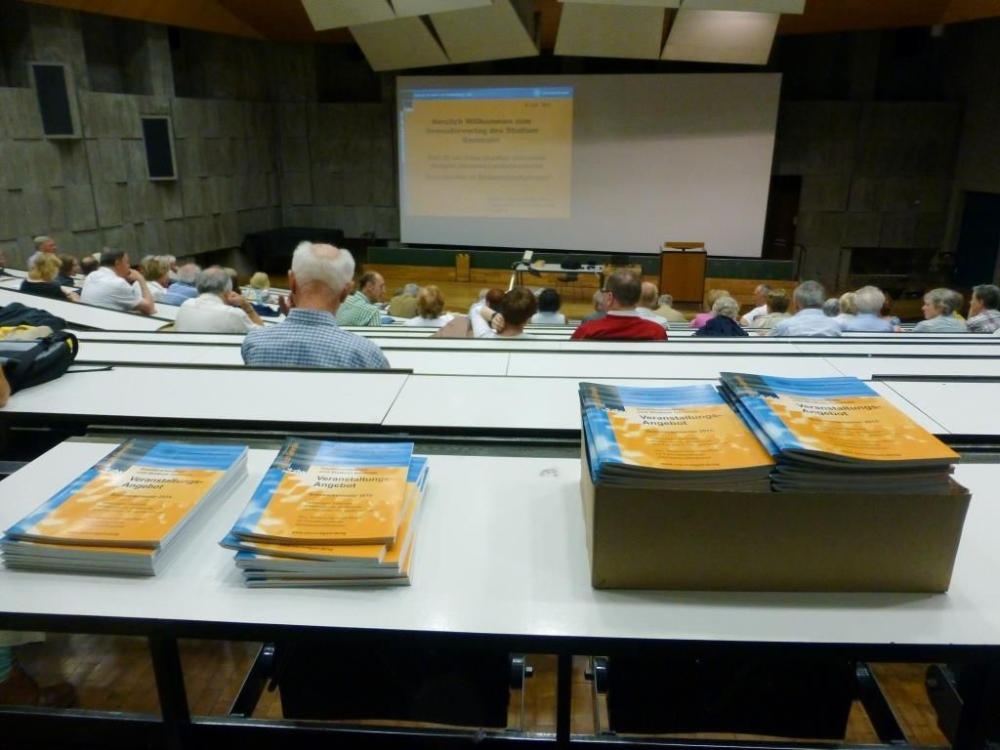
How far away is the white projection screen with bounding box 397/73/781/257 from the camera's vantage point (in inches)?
375

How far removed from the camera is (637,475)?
0.86 metres

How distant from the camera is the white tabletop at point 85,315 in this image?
339 centimetres

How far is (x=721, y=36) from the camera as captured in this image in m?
8.01

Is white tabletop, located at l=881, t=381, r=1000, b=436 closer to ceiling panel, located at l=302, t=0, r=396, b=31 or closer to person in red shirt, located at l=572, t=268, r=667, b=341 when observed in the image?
person in red shirt, located at l=572, t=268, r=667, b=341

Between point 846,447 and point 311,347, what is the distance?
1543 millimetres

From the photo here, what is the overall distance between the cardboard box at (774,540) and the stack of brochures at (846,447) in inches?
0.8

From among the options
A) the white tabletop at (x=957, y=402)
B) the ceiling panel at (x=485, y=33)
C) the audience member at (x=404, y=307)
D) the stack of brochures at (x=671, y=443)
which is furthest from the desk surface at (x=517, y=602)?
the ceiling panel at (x=485, y=33)

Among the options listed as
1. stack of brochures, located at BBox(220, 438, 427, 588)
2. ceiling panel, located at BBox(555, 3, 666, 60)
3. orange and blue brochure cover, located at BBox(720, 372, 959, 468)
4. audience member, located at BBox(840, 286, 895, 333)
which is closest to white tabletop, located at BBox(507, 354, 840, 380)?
orange and blue brochure cover, located at BBox(720, 372, 959, 468)

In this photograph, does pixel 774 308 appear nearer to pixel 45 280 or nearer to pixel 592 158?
pixel 45 280

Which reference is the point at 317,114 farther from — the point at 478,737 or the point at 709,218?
the point at 478,737

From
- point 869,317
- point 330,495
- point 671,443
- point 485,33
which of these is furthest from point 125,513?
point 485,33

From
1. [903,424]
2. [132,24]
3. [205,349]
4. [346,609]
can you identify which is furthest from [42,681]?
[132,24]

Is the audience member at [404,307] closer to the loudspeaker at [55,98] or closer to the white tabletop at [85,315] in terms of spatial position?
the white tabletop at [85,315]

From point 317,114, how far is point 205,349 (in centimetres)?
1019
